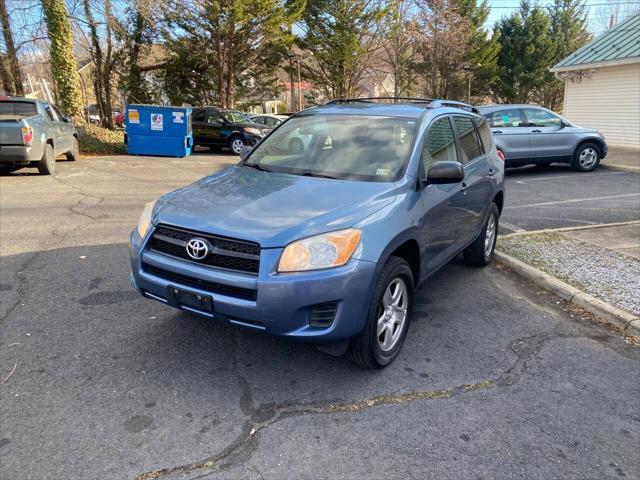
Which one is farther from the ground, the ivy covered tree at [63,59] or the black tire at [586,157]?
the ivy covered tree at [63,59]

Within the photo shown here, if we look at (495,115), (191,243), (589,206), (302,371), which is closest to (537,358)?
(302,371)

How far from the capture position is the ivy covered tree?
16.2m

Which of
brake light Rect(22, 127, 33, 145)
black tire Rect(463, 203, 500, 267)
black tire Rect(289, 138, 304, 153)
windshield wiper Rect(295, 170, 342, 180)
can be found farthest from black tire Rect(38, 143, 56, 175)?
black tire Rect(463, 203, 500, 267)

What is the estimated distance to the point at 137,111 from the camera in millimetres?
15820

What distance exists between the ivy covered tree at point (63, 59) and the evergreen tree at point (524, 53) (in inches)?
1022

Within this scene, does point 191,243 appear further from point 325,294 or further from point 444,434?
point 444,434

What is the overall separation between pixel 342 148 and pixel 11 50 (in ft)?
61.4

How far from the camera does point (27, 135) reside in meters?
10.2

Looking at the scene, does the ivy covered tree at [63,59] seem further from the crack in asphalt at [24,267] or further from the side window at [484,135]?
the side window at [484,135]

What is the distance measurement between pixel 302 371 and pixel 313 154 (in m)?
1.73

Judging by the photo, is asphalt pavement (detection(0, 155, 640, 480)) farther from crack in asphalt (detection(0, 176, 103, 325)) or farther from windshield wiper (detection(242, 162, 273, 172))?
windshield wiper (detection(242, 162, 273, 172))

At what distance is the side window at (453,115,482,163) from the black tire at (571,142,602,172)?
29.6 ft

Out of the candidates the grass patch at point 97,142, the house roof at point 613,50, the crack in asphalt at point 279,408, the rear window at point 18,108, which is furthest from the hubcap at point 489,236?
the grass patch at point 97,142

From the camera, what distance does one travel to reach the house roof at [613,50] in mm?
16594
